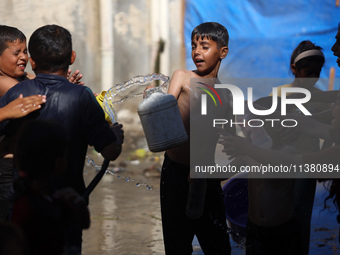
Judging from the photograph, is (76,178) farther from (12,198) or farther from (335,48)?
(335,48)

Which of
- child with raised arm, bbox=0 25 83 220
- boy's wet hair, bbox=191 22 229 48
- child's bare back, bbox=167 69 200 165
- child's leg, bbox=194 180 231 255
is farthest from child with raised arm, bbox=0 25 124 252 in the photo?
boy's wet hair, bbox=191 22 229 48

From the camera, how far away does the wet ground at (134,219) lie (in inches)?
179

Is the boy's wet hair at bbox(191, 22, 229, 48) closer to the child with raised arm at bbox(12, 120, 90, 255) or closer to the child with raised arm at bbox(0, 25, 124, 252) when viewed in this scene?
the child with raised arm at bbox(0, 25, 124, 252)

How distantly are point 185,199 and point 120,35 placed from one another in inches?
237

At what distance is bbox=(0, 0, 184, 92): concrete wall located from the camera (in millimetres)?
8750

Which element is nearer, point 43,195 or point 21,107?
point 43,195

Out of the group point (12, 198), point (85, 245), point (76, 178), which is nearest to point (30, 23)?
point (85, 245)

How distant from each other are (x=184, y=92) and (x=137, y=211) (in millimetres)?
2265

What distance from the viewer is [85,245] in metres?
4.57

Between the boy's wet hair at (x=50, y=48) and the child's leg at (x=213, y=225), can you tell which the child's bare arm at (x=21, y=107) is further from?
the child's leg at (x=213, y=225)

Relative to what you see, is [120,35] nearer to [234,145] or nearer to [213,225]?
[213,225]

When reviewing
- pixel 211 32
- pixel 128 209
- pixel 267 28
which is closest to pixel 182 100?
pixel 211 32

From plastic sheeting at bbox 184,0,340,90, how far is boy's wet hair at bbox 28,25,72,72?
6.20 m

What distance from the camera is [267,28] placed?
895 cm
